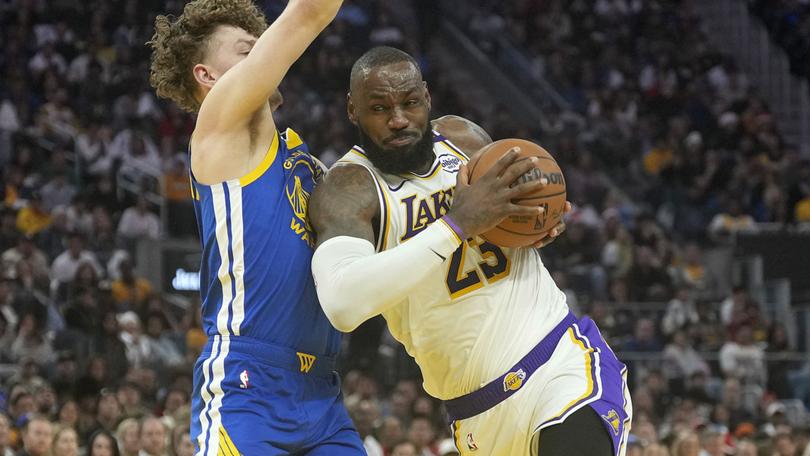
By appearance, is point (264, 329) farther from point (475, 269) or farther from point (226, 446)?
point (475, 269)

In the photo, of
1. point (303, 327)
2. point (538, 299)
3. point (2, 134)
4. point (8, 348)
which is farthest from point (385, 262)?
point (2, 134)

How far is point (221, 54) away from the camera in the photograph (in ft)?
16.4

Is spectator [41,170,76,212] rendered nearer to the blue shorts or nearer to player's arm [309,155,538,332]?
the blue shorts

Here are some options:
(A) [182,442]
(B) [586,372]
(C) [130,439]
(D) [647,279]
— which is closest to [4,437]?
(C) [130,439]

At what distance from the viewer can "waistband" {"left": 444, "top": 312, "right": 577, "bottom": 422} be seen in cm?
A: 496

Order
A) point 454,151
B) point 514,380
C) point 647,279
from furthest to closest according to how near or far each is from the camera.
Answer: point 647,279 < point 454,151 < point 514,380

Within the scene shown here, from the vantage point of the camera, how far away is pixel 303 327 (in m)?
4.79

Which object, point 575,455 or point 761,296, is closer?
point 575,455

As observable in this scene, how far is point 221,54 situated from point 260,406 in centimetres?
150

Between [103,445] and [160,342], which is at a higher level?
[103,445]

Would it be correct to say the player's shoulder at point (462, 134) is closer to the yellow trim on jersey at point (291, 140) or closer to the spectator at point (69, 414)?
the yellow trim on jersey at point (291, 140)

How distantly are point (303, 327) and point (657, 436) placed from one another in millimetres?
9278

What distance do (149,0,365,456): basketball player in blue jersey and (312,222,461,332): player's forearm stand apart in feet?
0.78

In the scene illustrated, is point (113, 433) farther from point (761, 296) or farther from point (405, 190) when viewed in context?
point (761, 296)
